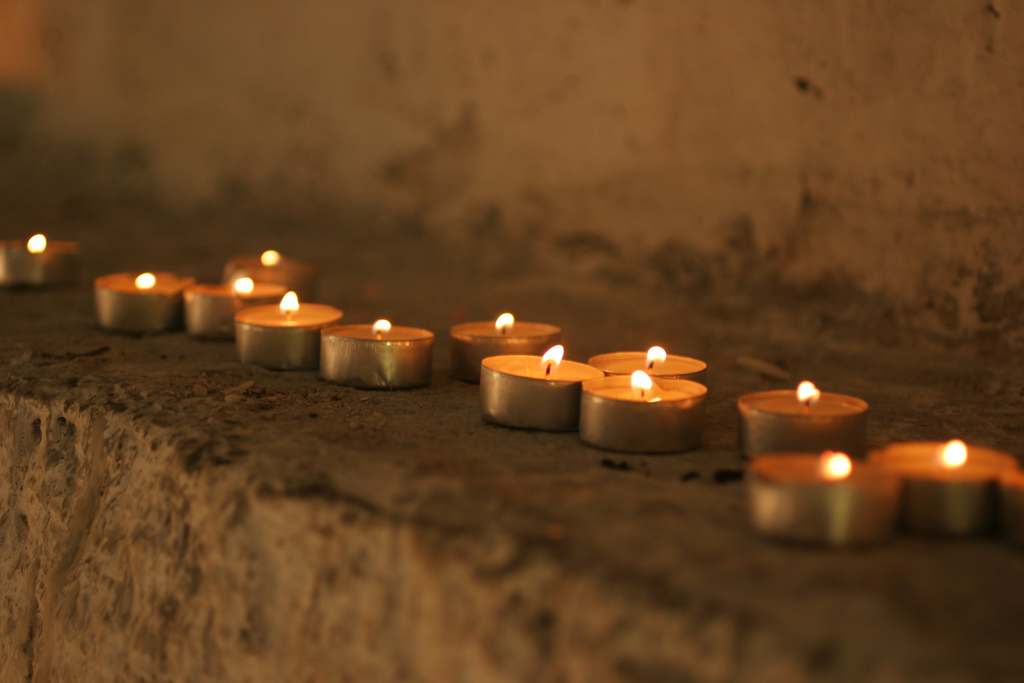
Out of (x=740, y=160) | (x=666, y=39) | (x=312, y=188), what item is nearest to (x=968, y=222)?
(x=740, y=160)

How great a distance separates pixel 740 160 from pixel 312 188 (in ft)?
5.28

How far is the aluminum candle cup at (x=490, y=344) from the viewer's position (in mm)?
1520

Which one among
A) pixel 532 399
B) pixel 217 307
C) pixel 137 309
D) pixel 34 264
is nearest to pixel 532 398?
pixel 532 399

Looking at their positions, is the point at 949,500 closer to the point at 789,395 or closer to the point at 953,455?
the point at 953,455

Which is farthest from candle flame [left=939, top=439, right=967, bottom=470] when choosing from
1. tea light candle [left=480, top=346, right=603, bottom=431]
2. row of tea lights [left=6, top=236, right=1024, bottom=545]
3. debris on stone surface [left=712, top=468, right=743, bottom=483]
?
tea light candle [left=480, top=346, right=603, bottom=431]

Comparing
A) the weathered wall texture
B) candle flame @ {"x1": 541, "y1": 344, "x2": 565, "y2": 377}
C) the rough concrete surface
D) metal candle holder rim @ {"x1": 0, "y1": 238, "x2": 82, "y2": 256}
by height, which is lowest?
the rough concrete surface

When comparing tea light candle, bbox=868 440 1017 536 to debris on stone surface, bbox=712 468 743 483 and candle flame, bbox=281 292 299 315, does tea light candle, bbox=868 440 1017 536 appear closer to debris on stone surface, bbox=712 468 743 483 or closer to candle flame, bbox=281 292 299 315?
debris on stone surface, bbox=712 468 743 483

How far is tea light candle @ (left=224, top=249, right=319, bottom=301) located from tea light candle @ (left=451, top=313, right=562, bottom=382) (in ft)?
2.15

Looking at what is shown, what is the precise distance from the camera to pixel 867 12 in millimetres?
1894

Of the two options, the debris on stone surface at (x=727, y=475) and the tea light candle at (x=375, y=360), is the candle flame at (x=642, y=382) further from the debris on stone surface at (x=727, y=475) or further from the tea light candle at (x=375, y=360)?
the tea light candle at (x=375, y=360)

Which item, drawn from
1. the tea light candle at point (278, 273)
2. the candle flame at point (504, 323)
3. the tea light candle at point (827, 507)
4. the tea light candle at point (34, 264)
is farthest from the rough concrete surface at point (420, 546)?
the tea light candle at point (34, 264)

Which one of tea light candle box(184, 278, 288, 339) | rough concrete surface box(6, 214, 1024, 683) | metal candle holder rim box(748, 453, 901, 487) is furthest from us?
tea light candle box(184, 278, 288, 339)

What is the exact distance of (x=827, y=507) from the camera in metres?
0.86

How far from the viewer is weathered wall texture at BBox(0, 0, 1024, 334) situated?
181cm
